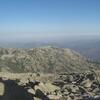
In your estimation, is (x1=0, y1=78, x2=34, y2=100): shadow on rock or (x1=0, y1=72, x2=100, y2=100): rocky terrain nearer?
(x1=0, y1=72, x2=100, y2=100): rocky terrain

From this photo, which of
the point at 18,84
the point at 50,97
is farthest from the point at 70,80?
the point at 50,97

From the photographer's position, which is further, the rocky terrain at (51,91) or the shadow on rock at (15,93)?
the shadow on rock at (15,93)

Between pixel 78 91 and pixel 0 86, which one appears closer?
pixel 78 91

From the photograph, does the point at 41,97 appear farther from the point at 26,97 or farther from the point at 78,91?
the point at 78,91

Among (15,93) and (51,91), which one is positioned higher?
(51,91)

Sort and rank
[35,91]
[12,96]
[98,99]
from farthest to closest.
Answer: [12,96] → [35,91] → [98,99]

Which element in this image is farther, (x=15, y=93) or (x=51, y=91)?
(x=15, y=93)

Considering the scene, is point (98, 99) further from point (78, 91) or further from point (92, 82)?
point (92, 82)

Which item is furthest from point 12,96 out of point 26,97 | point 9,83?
point 9,83

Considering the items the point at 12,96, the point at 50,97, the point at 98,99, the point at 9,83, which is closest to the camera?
the point at 98,99
